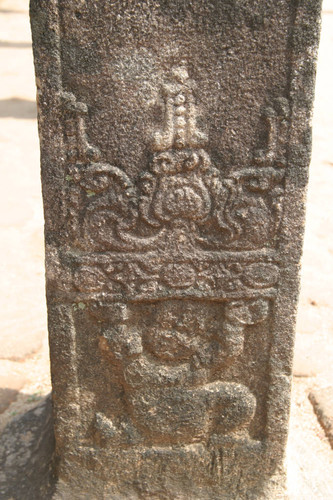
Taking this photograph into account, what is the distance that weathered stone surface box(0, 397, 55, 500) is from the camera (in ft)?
5.87

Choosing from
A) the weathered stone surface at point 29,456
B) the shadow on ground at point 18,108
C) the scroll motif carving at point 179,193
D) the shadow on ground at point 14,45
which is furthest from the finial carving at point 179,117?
the shadow on ground at point 14,45

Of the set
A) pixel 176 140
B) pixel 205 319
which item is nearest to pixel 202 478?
pixel 205 319

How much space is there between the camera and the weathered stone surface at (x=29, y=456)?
179 centimetres

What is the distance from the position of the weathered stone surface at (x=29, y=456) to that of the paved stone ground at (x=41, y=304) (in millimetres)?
108

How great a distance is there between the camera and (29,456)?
196 centimetres

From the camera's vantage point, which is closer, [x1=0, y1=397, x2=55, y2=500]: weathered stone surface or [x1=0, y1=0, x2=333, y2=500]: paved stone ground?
[x1=0, y1=397, x2=55, y2=500]: weathered stone surface

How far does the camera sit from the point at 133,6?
131cm

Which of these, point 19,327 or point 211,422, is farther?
point 19,327

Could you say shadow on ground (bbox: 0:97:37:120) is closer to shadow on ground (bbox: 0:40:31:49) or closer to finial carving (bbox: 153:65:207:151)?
shadow on ground (bbox: 0:40:31:49)

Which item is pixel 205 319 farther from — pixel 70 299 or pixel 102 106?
pixel 102 106

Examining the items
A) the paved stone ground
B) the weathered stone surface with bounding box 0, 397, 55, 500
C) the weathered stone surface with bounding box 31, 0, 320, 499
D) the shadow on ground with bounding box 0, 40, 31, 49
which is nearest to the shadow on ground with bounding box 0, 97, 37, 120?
the paved stone ground

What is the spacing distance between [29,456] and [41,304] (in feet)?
3.77

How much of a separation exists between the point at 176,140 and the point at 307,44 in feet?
1.25

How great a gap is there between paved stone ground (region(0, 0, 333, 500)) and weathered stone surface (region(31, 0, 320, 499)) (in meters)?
0.43
